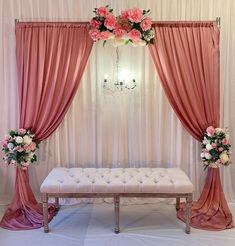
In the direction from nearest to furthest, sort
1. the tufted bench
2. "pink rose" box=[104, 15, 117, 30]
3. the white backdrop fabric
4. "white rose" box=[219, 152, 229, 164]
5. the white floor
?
1. the white floor
2. the tufted bench
3. "pink rose" box=[104, 15, 117, 30]
4. "white rose" box=[219, 152, 229, 164]
5. the white backdrop fabric

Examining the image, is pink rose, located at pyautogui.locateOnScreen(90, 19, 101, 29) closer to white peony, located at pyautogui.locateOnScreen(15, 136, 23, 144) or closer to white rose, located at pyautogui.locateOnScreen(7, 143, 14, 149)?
white peony, located at pyautogui.locateOnScreen(15, 136, 23, 144)

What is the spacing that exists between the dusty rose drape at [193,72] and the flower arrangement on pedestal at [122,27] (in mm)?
308

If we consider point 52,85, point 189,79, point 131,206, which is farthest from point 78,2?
point 131,206

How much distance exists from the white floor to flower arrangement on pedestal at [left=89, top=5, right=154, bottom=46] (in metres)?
1.83

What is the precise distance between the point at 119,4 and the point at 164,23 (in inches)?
21.4

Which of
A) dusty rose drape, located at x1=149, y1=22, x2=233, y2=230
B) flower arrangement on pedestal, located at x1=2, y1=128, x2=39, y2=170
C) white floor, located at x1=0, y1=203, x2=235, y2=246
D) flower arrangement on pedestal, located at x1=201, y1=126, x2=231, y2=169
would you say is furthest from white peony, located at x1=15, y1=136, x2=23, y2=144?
flower arrangement on pedestal, located at x1=201, y1=126, x2=231, y2=169

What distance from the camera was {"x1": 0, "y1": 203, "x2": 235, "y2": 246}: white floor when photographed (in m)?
3.34

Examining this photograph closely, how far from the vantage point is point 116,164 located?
4230mm

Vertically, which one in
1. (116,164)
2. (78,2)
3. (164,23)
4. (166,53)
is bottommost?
(116,164)

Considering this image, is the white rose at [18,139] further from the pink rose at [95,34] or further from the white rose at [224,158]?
the white rose at [224,158]

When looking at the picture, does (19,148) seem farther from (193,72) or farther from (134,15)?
(193,72)

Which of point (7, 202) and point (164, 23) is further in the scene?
point (7, 202)

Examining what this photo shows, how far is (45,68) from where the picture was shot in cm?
396

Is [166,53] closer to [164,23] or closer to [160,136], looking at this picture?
[164,23]
